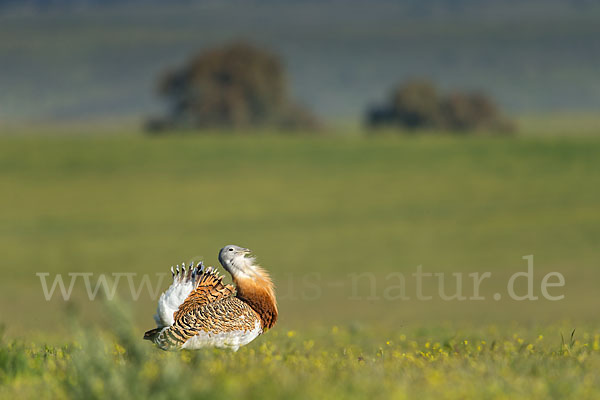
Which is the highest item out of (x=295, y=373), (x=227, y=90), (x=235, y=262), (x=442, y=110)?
(x=235, y=262)

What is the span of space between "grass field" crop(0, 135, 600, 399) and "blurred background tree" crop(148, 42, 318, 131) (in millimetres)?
17334

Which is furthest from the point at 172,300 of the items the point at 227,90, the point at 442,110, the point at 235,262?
the point at 442,110

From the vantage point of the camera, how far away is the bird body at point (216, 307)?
8.15 meters

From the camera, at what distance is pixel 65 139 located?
6850 cm

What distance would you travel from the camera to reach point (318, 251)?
120 ft

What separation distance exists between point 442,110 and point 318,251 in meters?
56.7

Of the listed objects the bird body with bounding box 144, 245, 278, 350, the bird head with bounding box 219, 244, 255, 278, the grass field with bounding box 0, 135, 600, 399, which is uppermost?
the bird head with bounding box 219, 244, 255, 278

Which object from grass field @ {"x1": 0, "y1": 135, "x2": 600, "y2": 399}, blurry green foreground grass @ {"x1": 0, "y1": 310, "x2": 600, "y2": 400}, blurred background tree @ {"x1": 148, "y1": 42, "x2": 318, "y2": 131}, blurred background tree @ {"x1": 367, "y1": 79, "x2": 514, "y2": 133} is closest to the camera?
blurry green foreground grass @ {"x1": 0, "y1": 310, "x2": 600, "y2": 400}

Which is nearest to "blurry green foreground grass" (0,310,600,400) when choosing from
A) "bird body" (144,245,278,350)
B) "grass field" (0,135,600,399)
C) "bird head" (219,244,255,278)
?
"grass field" (0,135,600,399)

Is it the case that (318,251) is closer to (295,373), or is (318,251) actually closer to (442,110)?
(295,373)

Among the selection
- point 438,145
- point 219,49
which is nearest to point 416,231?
point 438,145

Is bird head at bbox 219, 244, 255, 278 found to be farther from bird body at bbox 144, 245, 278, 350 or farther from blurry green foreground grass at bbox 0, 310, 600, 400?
blurry green foreground grass at bbox 0, 310, 600, 400

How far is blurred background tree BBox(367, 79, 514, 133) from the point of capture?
295 ft

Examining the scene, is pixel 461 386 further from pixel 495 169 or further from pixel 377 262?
pixel 495 169
